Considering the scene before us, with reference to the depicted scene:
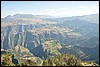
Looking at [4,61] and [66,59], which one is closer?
[4,61]

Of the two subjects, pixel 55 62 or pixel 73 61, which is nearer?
pixel 55 62

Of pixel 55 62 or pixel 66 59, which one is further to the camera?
pixel 66 59

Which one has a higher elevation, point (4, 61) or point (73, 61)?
point (4, 61)

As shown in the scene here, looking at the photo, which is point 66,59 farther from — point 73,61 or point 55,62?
point 55,62

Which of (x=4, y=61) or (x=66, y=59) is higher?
(x=4, y=61)

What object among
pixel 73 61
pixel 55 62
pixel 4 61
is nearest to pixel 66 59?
pixel 73 61

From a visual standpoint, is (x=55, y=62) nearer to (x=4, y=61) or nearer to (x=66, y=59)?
(x=66, y=59)

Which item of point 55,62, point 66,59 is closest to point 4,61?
point 55,62
